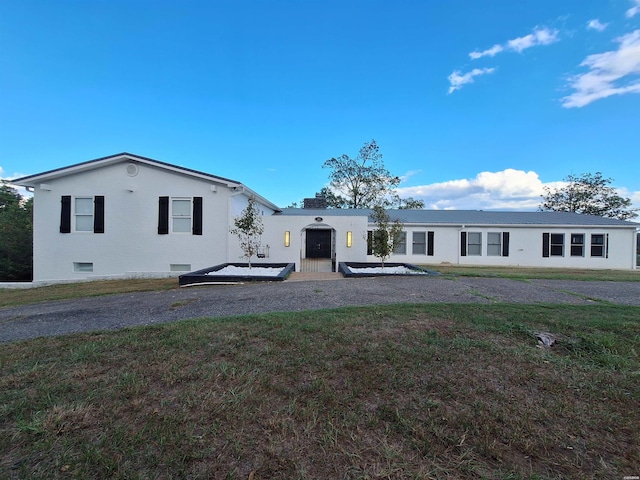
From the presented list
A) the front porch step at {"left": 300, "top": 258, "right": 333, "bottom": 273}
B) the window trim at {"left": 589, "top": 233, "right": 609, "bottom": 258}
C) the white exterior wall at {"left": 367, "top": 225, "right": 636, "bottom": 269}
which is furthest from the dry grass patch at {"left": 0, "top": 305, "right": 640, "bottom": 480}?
the window trim at {"left": 589, "top": 233, "right": 609, "bottom": 258}

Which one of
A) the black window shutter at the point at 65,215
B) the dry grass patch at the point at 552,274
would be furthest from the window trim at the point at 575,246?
the black window shutter at the point at 65,215

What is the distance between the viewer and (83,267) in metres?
12.2

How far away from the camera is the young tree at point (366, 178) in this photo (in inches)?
1108

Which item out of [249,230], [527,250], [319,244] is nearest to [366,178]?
[319,244]

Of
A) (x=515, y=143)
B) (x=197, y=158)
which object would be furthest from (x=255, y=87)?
(x=515, y=143)

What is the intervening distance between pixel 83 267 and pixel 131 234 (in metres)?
2.47

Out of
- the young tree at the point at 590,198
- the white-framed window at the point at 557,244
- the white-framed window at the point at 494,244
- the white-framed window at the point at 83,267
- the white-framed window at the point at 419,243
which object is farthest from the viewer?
the young tree at the point at 590,198

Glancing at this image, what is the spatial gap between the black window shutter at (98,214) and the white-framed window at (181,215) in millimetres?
2885

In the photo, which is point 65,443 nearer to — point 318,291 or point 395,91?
point 318,291

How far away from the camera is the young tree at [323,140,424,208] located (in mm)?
28141

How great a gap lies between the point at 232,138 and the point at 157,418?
16894mm

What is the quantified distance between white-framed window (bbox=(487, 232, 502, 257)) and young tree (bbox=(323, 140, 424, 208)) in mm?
12326

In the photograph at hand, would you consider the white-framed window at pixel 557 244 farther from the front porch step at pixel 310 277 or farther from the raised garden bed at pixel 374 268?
the front porch step at pixel 310 277

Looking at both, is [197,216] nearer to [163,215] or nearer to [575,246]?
[163,215]
